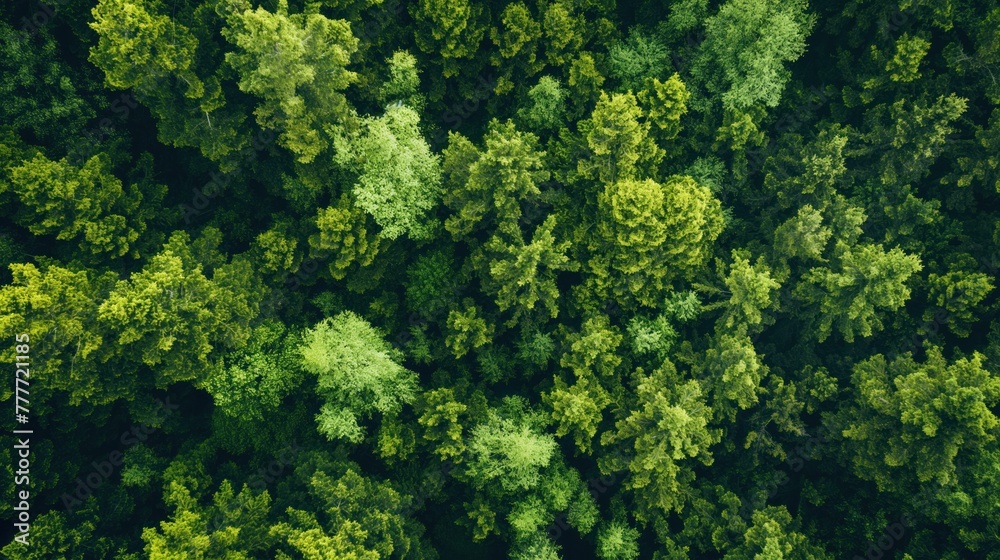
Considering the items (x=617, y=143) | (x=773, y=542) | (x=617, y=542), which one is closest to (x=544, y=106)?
(x=617, y=143)

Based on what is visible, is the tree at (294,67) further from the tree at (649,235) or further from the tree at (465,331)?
the tree at (649,235)

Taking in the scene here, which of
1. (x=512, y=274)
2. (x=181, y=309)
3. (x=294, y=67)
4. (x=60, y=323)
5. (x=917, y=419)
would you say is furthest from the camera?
(x=512, y=274)

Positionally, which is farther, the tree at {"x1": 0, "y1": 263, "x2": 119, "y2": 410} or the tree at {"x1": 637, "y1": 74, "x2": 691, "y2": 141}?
the tree at {"x1": 637, "y1": 74, "x2": 691, "y2": 141}

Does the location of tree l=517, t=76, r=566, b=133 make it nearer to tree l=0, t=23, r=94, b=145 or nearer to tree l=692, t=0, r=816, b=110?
tree l=692, t=0, r=816, b=110

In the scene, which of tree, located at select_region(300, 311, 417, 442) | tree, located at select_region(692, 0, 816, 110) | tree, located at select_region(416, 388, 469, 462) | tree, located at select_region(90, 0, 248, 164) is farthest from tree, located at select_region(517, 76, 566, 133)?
tree, located at select_region(416, 388, 469, 462)

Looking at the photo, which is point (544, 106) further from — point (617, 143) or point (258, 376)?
point (258, 376)

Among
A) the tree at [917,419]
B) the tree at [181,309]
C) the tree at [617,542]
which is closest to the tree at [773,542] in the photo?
the tree at [917,419]

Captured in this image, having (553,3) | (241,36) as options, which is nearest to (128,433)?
(241,36)
